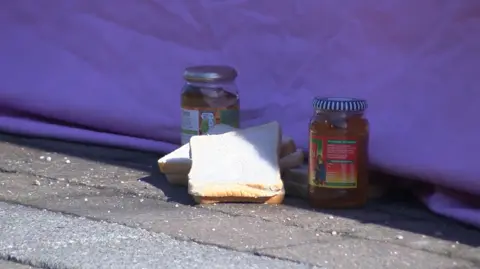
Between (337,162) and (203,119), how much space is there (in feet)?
1.76

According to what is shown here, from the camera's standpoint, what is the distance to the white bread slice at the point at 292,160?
8.71 feet

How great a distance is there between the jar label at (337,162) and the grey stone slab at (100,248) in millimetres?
469

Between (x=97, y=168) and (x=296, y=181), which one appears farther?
(x=97, y=168)

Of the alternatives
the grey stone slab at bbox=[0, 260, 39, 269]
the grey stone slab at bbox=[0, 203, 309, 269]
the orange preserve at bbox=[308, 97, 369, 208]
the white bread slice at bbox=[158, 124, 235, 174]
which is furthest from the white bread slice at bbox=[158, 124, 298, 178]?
the grey stone slab at bbox=[0, 260, 39, 269]

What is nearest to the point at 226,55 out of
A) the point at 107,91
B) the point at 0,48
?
the point at 107,91

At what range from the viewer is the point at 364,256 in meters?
2.04

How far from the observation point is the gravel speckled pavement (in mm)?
1991

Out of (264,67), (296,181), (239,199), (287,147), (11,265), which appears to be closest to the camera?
(11,265)

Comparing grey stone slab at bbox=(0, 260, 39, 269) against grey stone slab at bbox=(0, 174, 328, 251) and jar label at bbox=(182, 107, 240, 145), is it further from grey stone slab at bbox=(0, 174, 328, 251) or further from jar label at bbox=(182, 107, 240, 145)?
jar label at bbox=(182, 107, 240, 145)

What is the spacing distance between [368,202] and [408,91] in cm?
30

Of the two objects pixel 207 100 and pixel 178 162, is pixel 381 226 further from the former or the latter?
pixel 207 100

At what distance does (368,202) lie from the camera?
255 cm

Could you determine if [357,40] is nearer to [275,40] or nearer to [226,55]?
[275,40]

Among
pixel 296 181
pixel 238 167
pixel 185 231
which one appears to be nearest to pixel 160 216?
pixel 185 231
